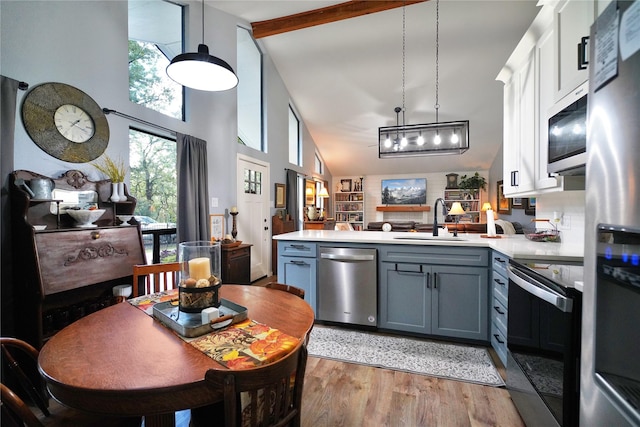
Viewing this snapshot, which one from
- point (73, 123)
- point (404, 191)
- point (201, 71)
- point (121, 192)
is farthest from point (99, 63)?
point (404, 191)

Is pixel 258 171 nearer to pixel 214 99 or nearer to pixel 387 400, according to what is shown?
pixel 214 99

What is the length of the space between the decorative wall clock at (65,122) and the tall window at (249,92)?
8.12 ft

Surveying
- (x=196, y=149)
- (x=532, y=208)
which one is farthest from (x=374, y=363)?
(x=532, y=208)

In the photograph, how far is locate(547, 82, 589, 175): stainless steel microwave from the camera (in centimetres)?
148

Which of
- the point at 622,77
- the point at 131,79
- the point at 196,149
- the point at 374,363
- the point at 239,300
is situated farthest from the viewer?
the point at 196,149

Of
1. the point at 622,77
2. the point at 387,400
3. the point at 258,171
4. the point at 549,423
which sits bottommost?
the point at 387,400

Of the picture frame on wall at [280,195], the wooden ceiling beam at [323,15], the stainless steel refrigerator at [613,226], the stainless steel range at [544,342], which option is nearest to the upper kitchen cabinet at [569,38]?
the stainless steel refrigerator at [613,226]

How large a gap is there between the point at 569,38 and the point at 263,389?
247cm

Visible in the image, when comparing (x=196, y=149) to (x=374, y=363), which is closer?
(x=374, y=363)

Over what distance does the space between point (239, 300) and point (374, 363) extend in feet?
4.44

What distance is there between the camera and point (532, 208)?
18.9 ft

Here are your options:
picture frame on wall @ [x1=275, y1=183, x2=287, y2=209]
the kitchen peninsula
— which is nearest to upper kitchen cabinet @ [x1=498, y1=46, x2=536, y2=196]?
the kitchen peninsula

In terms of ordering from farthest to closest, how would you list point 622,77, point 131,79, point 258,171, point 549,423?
point 258,171 < point 131,79 < point 549,423 < point 622,77

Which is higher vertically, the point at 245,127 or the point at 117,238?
the point at 245,127
